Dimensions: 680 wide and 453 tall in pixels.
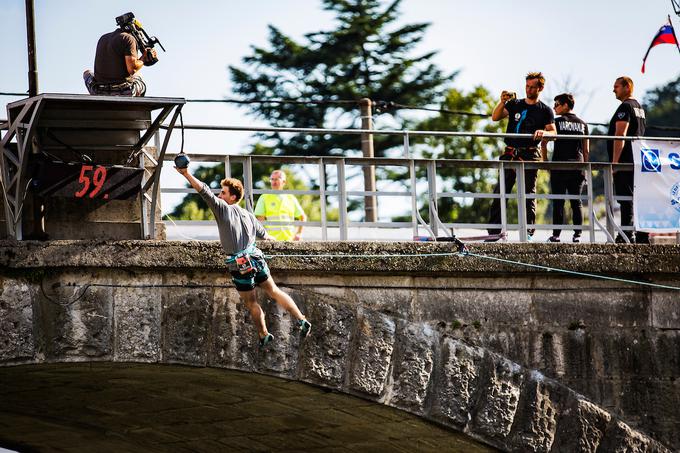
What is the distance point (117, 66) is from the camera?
33.7 feet

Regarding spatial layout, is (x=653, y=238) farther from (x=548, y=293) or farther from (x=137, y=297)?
(x=137, y=297)

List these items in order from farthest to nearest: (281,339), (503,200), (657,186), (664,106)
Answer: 1. (664,106)
2. (657,186)
3. (503,200)
4. (281,339)

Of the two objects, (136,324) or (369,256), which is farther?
(369,256)

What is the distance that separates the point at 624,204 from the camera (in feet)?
42.7

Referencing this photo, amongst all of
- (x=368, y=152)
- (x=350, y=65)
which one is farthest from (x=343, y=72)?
(x=368, y=152)

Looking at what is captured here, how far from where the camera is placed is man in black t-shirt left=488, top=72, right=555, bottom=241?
12.5 m

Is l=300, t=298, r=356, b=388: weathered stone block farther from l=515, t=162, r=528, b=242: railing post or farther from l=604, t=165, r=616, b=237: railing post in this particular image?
l=604, t=165, r=616, b=237: railing post

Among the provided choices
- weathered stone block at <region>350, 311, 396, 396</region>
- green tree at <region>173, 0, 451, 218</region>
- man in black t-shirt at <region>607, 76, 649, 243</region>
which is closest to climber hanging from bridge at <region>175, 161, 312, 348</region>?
weathered stone block at <region>350, 311, 396, 396</region>

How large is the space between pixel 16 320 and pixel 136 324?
0.86 meters

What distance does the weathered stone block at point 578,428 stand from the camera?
1069 cm

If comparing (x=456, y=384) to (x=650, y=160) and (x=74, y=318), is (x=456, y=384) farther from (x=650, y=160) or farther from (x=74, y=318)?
(x=650, y=160)

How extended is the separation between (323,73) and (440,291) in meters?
22.3

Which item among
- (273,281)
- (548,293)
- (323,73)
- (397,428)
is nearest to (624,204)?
(548,293)

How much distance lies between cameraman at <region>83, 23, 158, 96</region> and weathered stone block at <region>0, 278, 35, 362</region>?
5.72 ft
